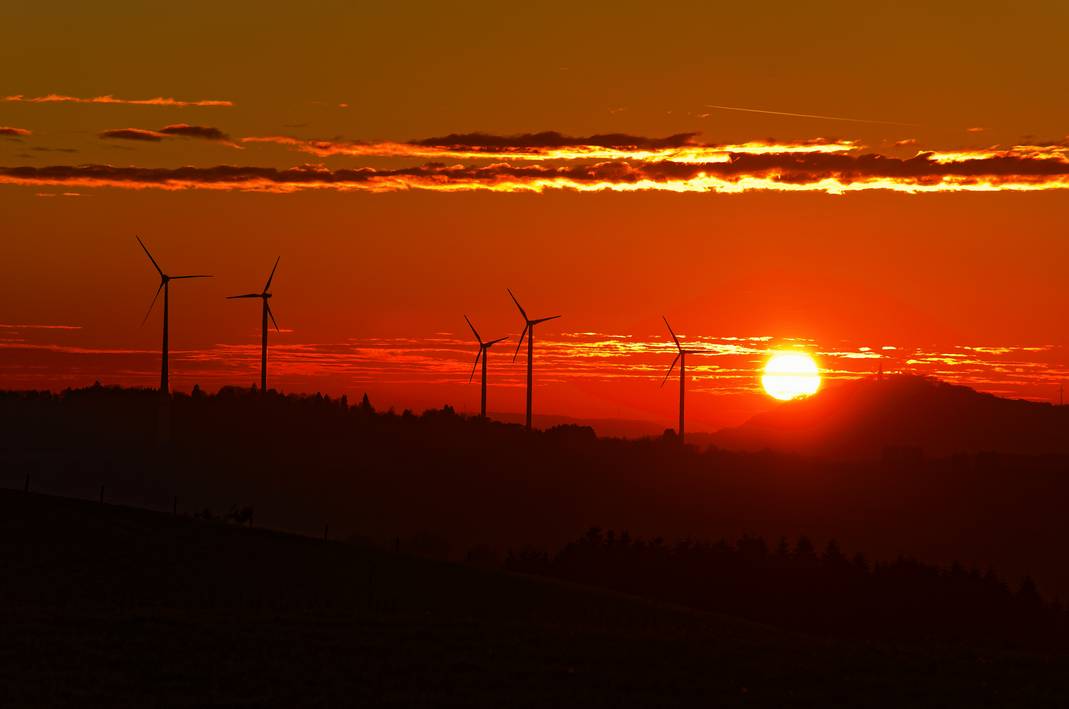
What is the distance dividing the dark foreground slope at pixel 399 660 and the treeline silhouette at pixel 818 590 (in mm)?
56868

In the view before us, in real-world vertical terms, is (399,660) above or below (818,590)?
above

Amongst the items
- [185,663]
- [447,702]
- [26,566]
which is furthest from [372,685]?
[26,566]

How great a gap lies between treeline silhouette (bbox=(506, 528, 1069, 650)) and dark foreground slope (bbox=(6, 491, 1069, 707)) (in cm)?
5687

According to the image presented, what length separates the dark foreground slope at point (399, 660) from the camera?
139 feet

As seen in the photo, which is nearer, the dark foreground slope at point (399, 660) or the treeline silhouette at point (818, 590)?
the dark foreground slope at point (399, 660)

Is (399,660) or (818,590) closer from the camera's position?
(399,660)

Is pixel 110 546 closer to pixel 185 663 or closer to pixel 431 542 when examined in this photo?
pixel 185 663

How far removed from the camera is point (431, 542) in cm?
19612

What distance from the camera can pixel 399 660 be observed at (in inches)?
1865

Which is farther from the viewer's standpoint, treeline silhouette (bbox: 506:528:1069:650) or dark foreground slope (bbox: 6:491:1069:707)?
treeline silhouette (bbox: 506:528:1069:650)

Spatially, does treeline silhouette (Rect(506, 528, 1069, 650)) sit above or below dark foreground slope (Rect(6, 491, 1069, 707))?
below

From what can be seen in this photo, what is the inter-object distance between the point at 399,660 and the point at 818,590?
3837 inches

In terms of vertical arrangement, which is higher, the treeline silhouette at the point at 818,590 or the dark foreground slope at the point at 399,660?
the dark foreground slope at the point at 399,660

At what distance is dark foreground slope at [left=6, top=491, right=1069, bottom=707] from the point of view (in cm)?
4222
